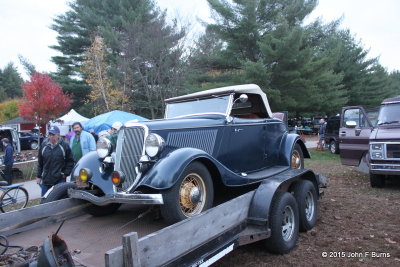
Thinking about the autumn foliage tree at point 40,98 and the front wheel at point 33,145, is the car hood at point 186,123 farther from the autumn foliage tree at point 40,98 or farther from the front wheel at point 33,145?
the front wheel at point 33,145

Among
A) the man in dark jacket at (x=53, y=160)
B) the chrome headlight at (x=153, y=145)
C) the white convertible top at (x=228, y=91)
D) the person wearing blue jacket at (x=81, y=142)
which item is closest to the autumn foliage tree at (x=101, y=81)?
the person wearing blue jacket at (x=81, y=142)

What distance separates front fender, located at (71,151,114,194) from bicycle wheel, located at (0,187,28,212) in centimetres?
369

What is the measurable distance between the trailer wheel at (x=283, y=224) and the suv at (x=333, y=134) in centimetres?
1213

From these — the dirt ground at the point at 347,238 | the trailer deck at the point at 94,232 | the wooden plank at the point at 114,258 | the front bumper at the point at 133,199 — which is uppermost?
the front bumper at the point at 133,199

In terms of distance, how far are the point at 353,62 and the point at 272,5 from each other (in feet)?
45.4

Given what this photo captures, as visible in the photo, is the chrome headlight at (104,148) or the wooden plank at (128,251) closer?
the wooden plank at (128,251)

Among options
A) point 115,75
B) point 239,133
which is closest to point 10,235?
point 239,133

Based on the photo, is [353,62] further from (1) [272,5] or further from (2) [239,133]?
(2) [239,133]

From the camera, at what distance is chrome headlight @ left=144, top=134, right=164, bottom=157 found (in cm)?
362

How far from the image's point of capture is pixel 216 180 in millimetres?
4047

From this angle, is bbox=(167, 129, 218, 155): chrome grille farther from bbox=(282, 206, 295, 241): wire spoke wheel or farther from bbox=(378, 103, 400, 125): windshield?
bbox=(378, 103, 400, 125): windshield

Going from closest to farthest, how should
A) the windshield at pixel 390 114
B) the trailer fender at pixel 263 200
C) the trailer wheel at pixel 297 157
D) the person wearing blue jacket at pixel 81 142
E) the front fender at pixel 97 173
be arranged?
the trailer fender at pixel 263 200 < the front fender at pixel 97 173 < the trailer wheel at pixel 297 157 < the person wearing blue jacket at pixel 81 142 < the windshield at pixel 390 114

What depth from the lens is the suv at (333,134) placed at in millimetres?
15247

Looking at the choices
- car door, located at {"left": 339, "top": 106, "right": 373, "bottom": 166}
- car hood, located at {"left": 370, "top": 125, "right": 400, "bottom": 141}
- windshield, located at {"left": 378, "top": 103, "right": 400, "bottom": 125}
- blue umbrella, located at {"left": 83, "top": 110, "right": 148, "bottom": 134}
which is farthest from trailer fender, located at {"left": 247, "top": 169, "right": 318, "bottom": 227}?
blue umbrella, located at {"left": 83, "top": 110, "right": 148, "bottom": 134}
